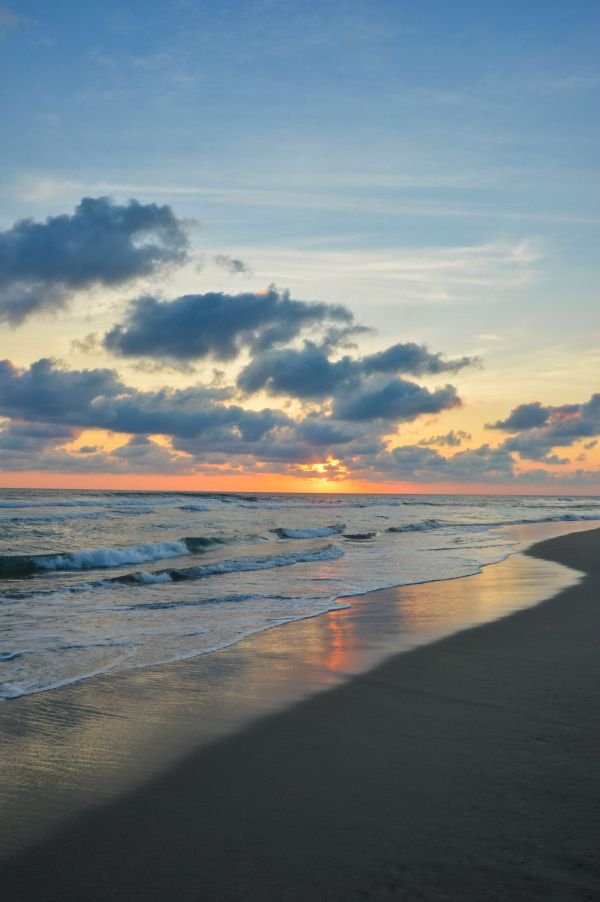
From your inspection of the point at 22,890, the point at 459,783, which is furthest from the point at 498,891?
the point at 22,890

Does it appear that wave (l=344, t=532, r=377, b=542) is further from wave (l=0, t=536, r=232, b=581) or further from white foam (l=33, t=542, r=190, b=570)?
white foam (l=33, t=542, r=190, b=570)

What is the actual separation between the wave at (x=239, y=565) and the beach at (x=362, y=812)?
471 inches

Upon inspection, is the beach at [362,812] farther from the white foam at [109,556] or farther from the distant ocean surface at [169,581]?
the white foam at [109,556]

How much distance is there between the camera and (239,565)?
67.4 ft

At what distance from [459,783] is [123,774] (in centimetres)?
226

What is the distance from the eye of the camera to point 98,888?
133 inches

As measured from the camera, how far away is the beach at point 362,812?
3.37 m

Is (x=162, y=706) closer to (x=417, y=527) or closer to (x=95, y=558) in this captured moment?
(x=95, y=558)

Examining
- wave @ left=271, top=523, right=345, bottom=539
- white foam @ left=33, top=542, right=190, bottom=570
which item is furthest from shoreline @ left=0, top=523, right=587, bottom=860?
wave @ left=271, top=523, right=345, bottom=539

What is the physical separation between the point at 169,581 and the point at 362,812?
14.1m

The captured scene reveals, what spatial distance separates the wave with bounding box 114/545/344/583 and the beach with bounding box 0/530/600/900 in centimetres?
1196

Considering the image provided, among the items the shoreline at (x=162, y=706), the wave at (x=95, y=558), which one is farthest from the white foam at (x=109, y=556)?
the shoreline at (x=162, y=706)

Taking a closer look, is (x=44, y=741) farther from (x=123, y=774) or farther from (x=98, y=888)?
(x=98, y=888)

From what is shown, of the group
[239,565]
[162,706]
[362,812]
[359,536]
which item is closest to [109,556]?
[239,565]
